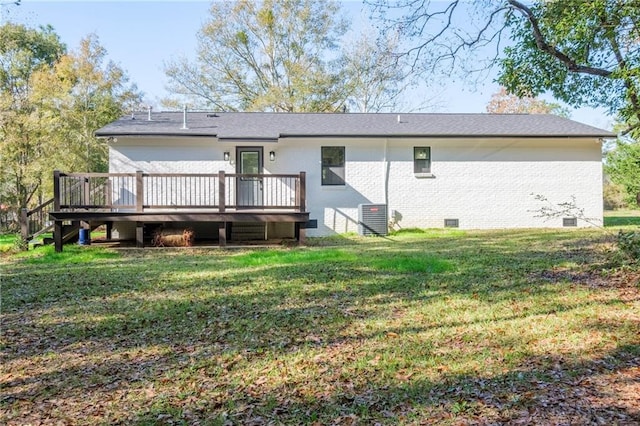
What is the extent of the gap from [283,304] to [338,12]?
23.1 m

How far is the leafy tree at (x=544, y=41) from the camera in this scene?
219 inches

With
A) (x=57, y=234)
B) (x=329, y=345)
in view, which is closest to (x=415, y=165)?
(x=57, y=234)

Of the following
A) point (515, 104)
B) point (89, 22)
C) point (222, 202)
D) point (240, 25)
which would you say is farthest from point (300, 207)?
point (515, 104)

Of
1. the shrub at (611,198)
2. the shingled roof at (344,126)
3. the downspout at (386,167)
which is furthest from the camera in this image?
the shrub at (611,198)

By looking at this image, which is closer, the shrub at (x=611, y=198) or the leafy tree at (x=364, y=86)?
the leafy tree at (x=364, y=86)

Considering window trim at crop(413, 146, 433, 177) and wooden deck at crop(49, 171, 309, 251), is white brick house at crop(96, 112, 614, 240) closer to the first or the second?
window trim at crop(413, 146, 433, 177)

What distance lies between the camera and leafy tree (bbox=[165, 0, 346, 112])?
24.1 metres

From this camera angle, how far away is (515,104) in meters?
31.0

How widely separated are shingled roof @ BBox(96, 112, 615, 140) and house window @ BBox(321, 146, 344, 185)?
58cm

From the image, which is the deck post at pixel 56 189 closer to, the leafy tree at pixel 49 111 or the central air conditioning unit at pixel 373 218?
the central air conditioning unit at pixel 373 218

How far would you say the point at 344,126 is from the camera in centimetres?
1422

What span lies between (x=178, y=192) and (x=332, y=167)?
460cm

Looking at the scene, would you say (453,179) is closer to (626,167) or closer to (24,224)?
(626,167)

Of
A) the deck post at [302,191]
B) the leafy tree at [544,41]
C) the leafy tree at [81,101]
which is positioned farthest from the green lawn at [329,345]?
the leafy tree at [81,101]
